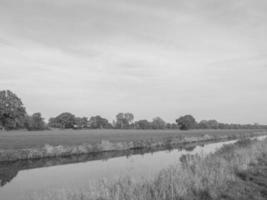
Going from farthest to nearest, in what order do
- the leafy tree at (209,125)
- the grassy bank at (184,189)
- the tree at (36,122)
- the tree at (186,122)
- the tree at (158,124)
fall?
the leafy tree at (209,125)
the tree at (158,124)
the tree at (186,122)
the tree at (36,122)
the grassy bank at (184,189)

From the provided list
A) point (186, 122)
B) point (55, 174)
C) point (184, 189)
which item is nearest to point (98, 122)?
point (186, 122)

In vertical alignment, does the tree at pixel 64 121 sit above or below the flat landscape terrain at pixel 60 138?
above

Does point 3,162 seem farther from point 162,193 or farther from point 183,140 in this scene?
point 183,140

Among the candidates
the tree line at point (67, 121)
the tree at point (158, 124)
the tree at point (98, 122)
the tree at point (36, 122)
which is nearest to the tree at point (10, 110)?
the tree line at point (67, 121)

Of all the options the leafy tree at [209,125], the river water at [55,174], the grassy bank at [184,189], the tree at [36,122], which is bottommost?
the river water at [55,174]

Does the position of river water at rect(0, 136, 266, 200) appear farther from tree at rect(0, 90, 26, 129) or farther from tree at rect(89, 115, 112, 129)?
tree at rect(89, 115, 112, 129)

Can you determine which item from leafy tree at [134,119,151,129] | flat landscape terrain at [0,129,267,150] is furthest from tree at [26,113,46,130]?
leafy tree at [134,119,151,129]

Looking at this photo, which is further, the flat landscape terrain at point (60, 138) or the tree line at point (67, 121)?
A: the tree line at point (67, 121)

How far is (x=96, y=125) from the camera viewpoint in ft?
420

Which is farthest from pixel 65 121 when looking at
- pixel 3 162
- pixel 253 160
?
pixel 253 160

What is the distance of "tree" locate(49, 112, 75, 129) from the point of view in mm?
113213

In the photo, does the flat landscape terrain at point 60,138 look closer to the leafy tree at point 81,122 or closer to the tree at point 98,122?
the leafy tree at point 81,122

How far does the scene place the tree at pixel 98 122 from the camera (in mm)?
126812

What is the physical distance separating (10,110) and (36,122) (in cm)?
5092
